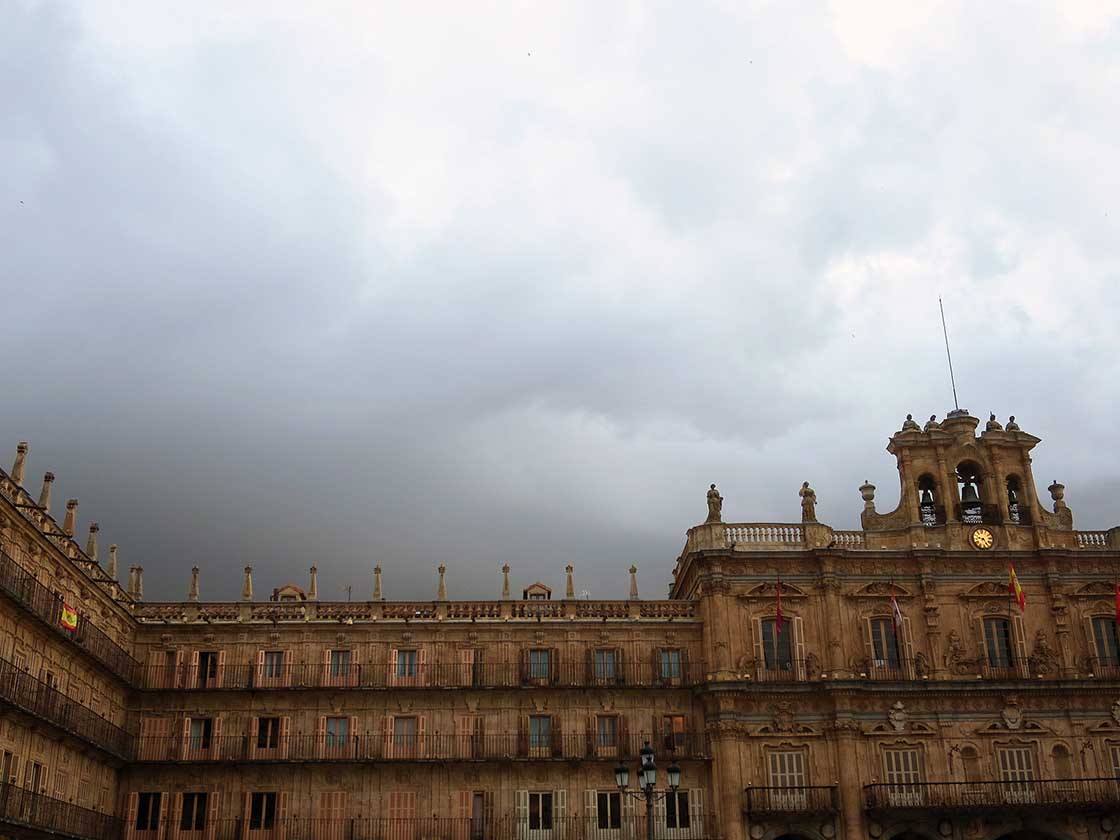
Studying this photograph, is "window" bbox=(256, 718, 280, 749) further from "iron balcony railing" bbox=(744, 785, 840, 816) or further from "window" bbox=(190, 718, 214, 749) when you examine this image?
"iron balcony railing" bbox=(744, 785, 840, 816)

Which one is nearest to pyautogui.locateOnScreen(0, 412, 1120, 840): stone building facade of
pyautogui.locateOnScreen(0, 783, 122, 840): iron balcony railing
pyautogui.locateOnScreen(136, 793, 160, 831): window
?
pyautogui.locateOnScreen(136, 793, 160, 831): window

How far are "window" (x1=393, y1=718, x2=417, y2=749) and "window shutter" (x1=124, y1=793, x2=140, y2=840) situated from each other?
35.3ft

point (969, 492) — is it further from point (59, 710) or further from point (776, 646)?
point (59, 710)

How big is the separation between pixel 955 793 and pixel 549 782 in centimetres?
1693

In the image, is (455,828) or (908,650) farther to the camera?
(908,650)

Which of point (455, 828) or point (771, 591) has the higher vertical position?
point (771, 591)

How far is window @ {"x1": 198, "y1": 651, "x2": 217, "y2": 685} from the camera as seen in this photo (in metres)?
49.5

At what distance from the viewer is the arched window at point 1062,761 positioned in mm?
48312

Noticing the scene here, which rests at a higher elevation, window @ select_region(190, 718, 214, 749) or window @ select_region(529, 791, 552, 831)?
window @ select_region(190, 718, 214, 749)

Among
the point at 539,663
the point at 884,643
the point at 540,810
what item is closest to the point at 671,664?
the point at 539,663

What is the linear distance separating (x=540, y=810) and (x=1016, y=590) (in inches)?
886

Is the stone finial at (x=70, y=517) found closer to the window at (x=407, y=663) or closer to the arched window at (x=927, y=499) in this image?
the window at (x=407, y=663)

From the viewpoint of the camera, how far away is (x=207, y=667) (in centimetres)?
4972

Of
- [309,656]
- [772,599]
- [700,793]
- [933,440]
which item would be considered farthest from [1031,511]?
[309,656]
